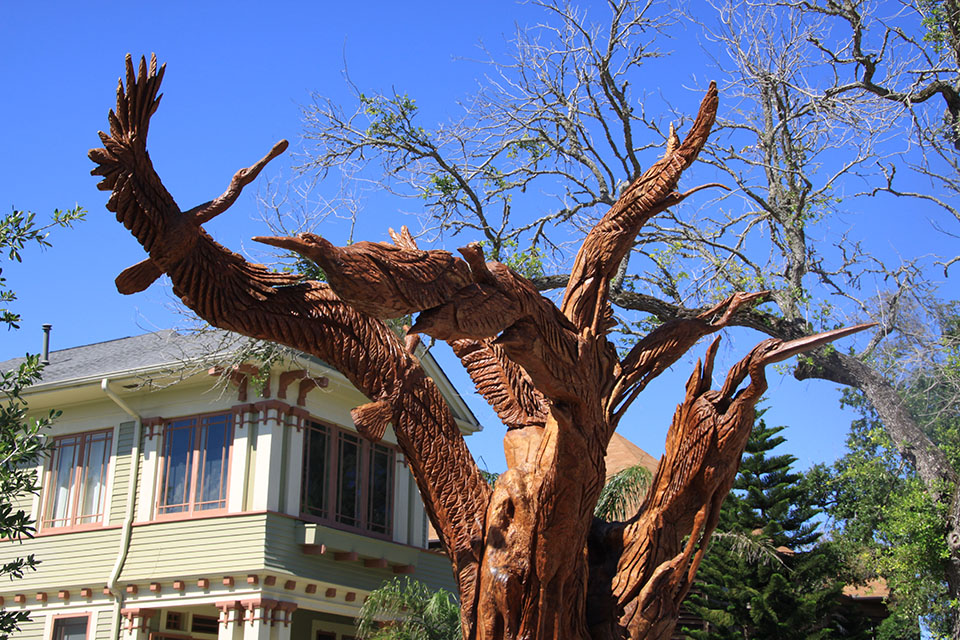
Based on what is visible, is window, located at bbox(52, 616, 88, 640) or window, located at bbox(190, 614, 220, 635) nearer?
window, located at bbox(52, 616, 88, 640)

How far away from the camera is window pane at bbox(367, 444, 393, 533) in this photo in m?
16.3

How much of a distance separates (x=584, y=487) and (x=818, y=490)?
547 inches

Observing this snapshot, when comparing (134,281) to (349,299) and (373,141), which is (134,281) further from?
(373,141)

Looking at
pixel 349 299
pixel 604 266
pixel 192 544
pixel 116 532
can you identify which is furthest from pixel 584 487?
pixel 116 532

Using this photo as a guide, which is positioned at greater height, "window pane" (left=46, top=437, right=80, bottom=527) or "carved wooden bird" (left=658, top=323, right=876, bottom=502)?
"window pane" (left=46, top=437, right=80, bottom=527)

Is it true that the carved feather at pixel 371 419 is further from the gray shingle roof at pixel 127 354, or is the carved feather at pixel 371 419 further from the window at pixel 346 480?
the window at pixel 346 480

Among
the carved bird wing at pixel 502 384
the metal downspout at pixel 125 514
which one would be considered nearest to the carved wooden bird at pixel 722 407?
the carved bird wing at pixel 502 384

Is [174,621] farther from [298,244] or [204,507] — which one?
[298,244]

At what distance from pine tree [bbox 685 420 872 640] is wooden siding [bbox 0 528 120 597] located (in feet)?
29.1

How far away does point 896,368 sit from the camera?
45.4 feet

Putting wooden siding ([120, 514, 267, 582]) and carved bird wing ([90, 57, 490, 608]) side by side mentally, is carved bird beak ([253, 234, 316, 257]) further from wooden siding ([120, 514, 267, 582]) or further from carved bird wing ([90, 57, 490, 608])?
wooden siding ([120, 514, 267, 582])

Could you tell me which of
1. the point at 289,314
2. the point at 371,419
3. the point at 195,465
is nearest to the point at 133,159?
the point at 289,314

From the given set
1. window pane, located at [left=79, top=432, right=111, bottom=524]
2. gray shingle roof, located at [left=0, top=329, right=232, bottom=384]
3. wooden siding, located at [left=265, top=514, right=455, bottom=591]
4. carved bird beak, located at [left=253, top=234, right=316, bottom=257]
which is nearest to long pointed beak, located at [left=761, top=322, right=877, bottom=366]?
carved bird beak, located at [left=253, top=234, right=316, bottom=257]

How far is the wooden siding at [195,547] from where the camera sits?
558 inches
